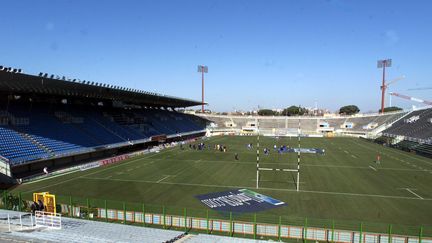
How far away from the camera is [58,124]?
4028cm

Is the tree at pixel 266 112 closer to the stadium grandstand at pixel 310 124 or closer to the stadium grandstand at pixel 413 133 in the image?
the stadium grandstand at pixel 310 124

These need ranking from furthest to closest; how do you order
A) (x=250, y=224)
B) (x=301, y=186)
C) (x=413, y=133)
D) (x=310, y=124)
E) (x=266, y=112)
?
(x=266, y=112) < (x=310, y=124) < (x=413, y=133) < (x=301, y=186) < (x=250, y=224)

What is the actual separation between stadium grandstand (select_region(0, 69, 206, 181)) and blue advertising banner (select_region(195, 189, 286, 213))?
18956mm

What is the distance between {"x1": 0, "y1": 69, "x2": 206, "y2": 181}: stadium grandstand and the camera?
29844mm

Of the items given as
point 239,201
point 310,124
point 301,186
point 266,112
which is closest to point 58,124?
point 239,201

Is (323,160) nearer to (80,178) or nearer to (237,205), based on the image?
(237,205)

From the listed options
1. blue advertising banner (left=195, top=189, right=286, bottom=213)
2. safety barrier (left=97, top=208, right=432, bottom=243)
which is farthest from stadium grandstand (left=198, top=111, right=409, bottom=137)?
safety barrier (left=97, top=208, right=432, bottom=243)

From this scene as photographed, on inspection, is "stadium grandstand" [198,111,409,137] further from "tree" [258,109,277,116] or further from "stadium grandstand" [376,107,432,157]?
"tree" [258,109,277,116]

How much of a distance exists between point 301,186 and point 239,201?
25.4ft

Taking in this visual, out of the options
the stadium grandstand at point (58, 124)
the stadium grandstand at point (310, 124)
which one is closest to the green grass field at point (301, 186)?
the stadium grandstand at point (58, 124)

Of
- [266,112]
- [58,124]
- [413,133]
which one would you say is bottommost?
[413,133]

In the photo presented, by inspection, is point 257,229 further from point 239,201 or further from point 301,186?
point 301,186

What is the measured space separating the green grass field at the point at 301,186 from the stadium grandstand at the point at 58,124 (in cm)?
401

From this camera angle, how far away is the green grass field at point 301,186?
19547 mm
